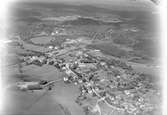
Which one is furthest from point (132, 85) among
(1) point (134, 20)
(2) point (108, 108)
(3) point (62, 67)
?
(1) point (134, 20)

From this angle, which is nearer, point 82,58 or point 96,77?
point 96,77

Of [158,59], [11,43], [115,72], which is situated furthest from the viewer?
[11,43]

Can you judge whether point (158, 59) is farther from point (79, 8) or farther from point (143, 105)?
point (79, 8)

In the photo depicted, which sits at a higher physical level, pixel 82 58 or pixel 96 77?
pixel 82 58

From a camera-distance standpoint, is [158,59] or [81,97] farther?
[158,59]

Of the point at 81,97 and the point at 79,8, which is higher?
the point at 79,8

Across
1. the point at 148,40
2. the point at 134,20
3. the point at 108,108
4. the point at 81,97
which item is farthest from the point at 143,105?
the point at 134,20

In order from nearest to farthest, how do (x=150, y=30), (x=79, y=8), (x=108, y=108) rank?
(x=108, y=108)
(x=150, y=30)
(x=79, y=8)
